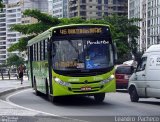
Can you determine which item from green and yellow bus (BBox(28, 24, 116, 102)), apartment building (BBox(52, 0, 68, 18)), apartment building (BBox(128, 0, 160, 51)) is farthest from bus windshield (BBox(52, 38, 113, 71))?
apartment building (BBox(52, 0, 68, 18))

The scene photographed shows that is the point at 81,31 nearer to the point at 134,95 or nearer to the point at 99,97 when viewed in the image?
the point at 99,97

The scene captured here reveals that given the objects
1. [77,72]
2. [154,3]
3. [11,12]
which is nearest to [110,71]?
[77,72]

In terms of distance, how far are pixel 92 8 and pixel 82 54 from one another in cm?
13927

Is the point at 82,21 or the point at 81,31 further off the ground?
the point at 82,21

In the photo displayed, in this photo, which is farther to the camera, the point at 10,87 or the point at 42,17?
the point at 42,17

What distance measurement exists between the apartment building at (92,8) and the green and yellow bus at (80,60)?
13360 centimetres

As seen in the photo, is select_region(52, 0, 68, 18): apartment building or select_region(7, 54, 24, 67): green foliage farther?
select_region(52, 0, 68, 18): apartment building

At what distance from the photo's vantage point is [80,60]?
18.2 meters

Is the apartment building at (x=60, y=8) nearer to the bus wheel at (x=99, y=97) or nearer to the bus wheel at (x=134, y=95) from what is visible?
the bus wheel at (x=134, y=95)

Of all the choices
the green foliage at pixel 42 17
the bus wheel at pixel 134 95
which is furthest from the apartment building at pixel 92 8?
the bus wheel at pixel 134 95

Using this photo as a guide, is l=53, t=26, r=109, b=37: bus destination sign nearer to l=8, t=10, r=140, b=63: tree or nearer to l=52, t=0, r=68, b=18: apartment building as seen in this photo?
l=8, t=10, r=140, b=63: tree

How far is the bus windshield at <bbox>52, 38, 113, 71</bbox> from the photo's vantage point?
1816 centimetres

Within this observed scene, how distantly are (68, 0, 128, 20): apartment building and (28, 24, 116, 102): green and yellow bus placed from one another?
438 ft

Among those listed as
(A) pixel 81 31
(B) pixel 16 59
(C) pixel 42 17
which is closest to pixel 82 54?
(A) pixel 81 31
